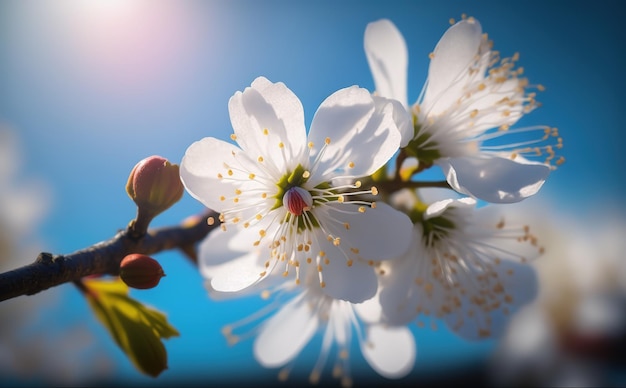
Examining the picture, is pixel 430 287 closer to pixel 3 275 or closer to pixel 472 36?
pixel 472 36

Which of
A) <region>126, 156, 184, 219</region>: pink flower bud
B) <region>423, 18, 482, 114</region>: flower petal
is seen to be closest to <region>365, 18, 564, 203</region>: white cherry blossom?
<region>423, 18, 482, 114</region>: flower petal

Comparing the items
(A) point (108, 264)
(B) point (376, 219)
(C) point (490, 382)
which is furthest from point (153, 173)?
(C) point (490, 382)

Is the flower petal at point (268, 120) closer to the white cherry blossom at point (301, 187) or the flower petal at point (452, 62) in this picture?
the white cherry blossom at point (301, 187)

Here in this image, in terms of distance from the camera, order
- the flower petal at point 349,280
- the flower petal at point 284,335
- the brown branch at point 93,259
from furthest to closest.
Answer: the flower petal at point 284,335 < the flower petal at point 349,280 < the brown branch at point 93,259

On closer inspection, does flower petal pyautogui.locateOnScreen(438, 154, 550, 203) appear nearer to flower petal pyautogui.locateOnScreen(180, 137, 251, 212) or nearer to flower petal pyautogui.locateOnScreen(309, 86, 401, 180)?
flower petal pyautogui.locateOnScreen(309, 86, 401, 180)

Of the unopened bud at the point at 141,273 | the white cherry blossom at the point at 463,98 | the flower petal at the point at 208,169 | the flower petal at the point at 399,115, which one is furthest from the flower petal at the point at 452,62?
the unopened bud at the point at 141,273

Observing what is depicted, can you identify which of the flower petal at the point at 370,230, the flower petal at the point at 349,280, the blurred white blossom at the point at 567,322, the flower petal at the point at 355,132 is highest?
the flower petal at the point at 355,132
